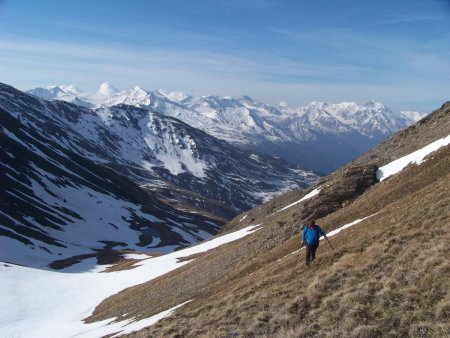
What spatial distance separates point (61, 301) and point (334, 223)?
39.7 m

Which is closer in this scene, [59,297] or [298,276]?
[298,276]

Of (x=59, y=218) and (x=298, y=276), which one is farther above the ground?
(x=59, y=218)

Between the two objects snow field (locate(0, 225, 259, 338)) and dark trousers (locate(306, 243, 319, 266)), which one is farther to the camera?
snow field (locate(0, 225, 259, 338))

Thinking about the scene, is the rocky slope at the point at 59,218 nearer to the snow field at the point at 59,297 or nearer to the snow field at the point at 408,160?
the snow field at the point at 59,297

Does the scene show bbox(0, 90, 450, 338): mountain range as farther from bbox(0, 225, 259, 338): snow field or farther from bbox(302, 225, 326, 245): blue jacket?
bbox(302, 225, 326, 245): blue jacket

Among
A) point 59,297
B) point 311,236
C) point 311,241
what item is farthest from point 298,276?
point 59,297

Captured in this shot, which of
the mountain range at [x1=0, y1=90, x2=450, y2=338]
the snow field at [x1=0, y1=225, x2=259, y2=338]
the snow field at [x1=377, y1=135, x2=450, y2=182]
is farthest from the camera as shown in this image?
the snow field at [x1=0, y1=225, x2=259, y2=338]

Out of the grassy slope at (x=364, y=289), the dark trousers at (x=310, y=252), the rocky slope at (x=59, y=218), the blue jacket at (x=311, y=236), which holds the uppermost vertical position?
the rocky slope at (x=59, y=218)

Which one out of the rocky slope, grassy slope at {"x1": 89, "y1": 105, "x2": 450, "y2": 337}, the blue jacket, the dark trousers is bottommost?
grassy slope at {"x1": 89, "y1": 105, "x2": 450, "y2": 337}

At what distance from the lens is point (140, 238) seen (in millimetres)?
152875

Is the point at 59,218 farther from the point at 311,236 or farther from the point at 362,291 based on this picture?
the point at 362,291

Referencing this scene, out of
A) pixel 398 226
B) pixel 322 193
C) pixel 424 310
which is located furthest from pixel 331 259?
pixel 322 193

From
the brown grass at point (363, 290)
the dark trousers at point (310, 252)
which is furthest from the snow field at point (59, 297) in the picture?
the dark trousers at point (310, 252)

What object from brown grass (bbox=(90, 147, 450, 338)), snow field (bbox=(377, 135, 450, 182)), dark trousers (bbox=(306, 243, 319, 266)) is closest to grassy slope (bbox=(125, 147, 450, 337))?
brown grass (bbox=(90, 147, 450, 338))
